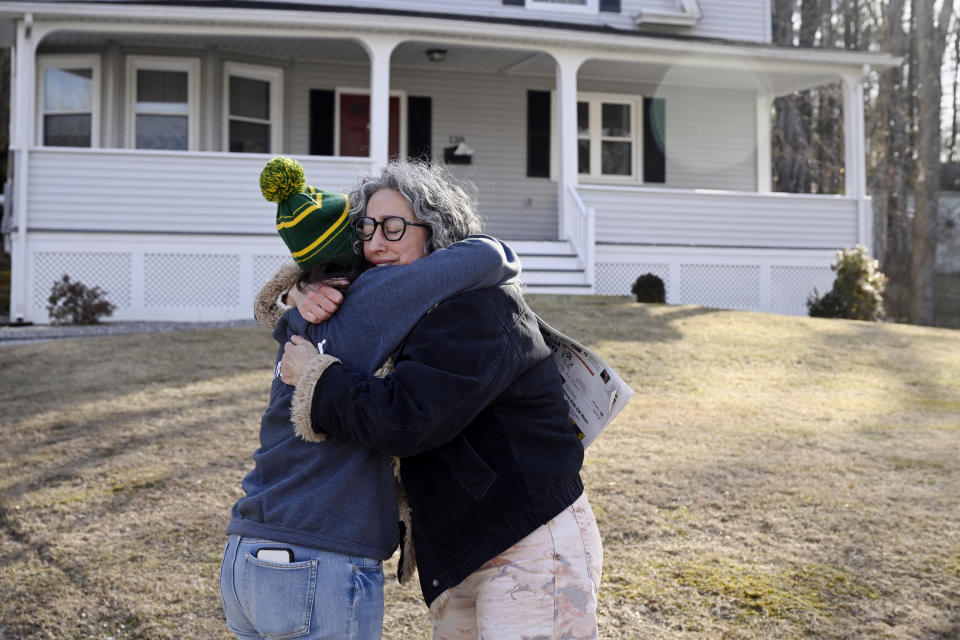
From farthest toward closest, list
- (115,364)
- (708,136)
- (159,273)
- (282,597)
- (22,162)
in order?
(708,136) < (159,273) < (22,162) < (115,364) < (282,597)

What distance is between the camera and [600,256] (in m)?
13.8

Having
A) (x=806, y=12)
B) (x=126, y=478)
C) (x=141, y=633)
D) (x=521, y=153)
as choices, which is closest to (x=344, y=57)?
(x=521, y=153)

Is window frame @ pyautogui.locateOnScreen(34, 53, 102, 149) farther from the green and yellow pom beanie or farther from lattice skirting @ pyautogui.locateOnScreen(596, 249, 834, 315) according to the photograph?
the green and yellow pom beanie

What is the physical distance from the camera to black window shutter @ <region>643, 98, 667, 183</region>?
54.9 ft

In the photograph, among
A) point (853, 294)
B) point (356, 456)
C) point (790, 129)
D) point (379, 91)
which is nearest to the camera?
point (356, 456)

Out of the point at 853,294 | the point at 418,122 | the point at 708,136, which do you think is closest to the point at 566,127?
the point at 418,122

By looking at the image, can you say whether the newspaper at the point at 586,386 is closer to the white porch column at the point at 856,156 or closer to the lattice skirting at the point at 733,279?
the lattice skirting at the point at 733,279

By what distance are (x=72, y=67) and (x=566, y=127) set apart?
740 cm

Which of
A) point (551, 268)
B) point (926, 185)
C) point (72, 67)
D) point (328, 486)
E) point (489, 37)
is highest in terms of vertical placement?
point (489, 37)

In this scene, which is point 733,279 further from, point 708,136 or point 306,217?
point 306,217

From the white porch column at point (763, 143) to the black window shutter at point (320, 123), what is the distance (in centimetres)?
778

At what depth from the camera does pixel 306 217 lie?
2.10 m

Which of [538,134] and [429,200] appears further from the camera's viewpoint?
[538,134]

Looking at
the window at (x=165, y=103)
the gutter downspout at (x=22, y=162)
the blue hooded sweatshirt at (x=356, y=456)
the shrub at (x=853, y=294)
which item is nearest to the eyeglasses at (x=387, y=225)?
the blue hooded sweatshirt at (x=356, y=456)
